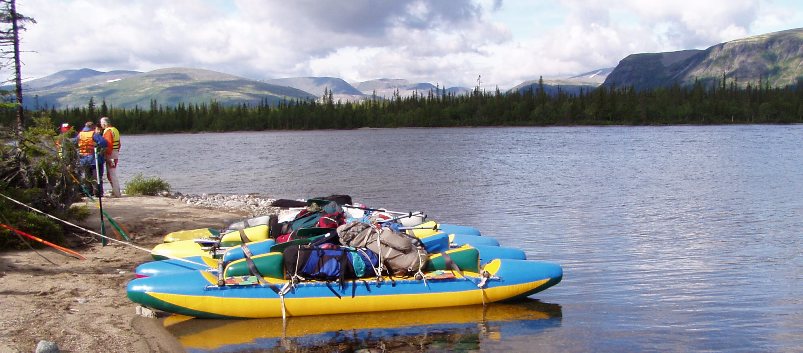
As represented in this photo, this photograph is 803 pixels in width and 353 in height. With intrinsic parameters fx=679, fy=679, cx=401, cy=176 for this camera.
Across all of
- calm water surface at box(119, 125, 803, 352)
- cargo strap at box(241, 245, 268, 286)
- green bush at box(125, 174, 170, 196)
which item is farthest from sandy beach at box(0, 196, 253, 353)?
green bush at box(125, 174, 170, 196)

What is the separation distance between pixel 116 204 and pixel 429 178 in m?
19.0

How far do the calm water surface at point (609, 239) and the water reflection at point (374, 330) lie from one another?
0.04 m

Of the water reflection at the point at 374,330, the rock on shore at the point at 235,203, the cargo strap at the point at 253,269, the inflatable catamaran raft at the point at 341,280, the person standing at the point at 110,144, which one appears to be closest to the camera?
the water reflection at the point at 374,330

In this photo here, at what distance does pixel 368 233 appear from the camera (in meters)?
12.0

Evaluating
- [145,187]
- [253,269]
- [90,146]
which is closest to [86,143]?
[90,146]

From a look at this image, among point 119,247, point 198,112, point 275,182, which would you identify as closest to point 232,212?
point 119,247

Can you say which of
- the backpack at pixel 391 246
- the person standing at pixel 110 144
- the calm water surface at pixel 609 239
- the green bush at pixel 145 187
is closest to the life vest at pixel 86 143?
the person standing at pixel 110 144

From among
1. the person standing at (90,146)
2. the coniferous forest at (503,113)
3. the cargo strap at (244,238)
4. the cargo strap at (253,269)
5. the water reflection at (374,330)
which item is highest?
the coniferous forest at (503,113)

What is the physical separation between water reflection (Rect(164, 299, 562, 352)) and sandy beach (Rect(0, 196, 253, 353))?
669 mm

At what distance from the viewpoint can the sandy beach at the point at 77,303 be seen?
876 centimetres

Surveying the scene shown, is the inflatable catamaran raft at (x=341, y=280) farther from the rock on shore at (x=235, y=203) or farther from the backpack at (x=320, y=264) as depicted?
the rock on shore at (x=235, y=203)

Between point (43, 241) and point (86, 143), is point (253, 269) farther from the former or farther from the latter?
point (86, 143)

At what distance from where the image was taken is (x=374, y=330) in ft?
35.0

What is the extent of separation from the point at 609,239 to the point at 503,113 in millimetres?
122190
